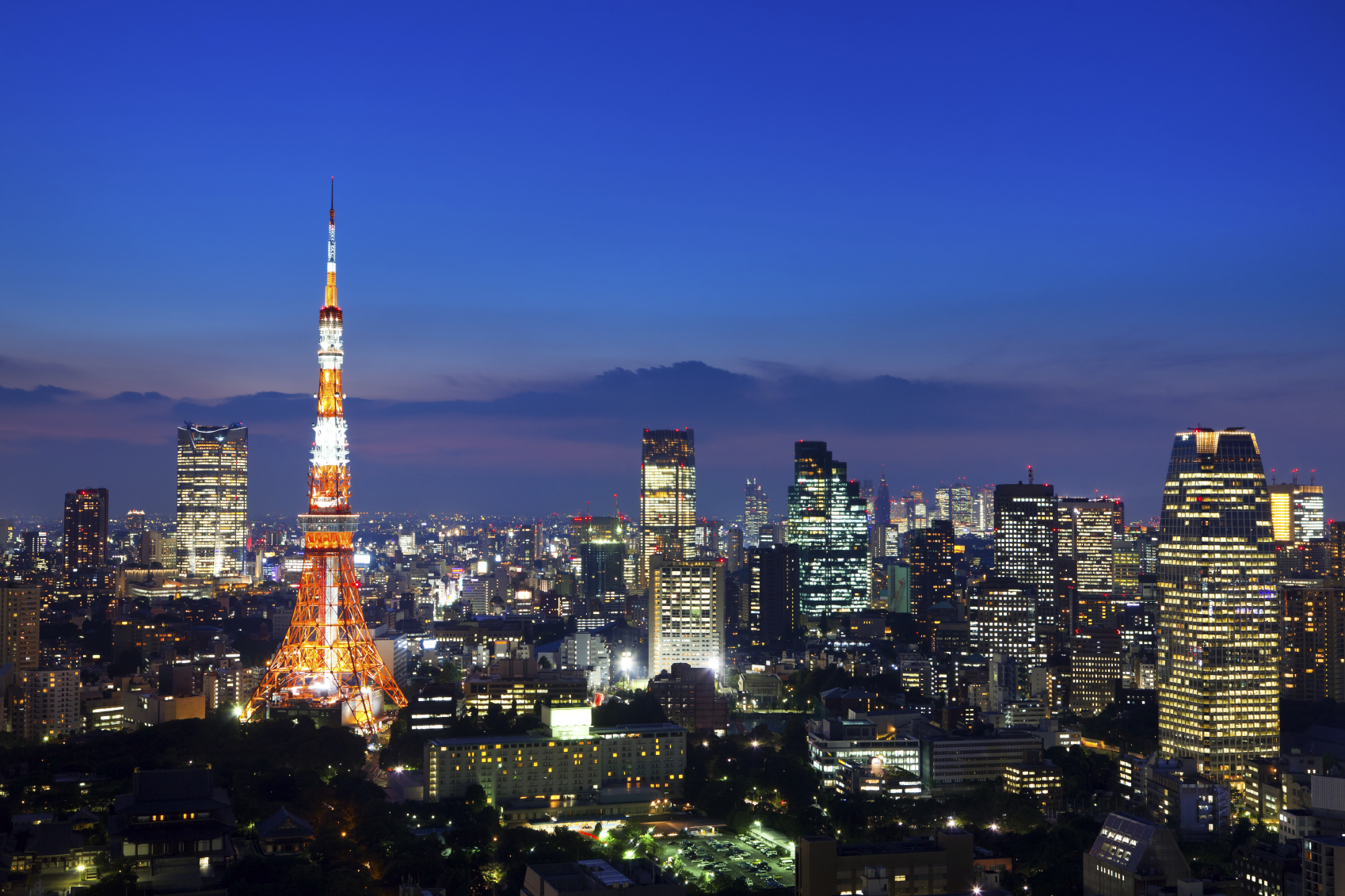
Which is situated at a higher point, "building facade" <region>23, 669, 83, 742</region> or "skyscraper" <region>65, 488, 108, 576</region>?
"skyscraper" <region>65, 488, 108, 576</region>

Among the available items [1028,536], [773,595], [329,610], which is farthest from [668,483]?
[329,610]

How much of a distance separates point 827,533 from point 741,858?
45885 millimetres

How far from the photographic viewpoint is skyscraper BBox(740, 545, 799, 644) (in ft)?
190

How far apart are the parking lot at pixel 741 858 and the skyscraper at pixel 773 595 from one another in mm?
34163

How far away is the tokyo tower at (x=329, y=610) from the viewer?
29.3m

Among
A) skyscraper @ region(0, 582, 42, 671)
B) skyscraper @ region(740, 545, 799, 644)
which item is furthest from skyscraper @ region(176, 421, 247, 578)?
skyscraper @ region(0, 582, 42, 671)

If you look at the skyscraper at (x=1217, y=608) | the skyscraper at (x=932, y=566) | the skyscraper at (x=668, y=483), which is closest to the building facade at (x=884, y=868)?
the skyscraper at (x=1217, y=608)

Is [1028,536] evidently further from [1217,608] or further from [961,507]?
[961,507]

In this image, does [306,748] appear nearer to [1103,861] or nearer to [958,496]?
[1103,861]

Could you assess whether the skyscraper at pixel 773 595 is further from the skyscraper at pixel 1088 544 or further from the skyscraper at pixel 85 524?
the skyscraper at pixel 85 524

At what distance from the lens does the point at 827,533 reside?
6656cm

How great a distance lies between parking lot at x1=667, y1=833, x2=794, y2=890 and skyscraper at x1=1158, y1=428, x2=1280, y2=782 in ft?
35.4

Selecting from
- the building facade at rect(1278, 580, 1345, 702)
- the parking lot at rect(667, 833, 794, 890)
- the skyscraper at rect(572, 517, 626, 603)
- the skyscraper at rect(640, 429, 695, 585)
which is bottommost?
the parking lot at rect(667, 833, 794, 890)

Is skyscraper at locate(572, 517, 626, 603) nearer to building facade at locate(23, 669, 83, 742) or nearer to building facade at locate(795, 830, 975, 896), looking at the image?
building facade at locate(23, 669, 83, 742)
